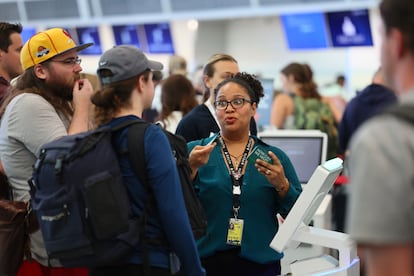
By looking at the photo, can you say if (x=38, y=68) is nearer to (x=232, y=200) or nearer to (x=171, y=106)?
(x=232, y=200)

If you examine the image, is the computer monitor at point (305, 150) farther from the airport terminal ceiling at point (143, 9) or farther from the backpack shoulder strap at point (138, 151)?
the airport terminal ceiling at point (143, 9)

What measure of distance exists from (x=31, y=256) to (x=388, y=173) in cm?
203

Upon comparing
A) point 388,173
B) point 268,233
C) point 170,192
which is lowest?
point 268,233

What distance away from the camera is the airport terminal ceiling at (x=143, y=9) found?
11195mm

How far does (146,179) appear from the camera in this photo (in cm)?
236

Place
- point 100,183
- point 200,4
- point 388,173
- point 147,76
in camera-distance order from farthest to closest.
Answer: point 200,4 < point 147,76 < point 100,183 < point 388,173

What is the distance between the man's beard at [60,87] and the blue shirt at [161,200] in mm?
662

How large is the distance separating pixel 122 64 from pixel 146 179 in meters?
0.40

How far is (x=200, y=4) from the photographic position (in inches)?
473

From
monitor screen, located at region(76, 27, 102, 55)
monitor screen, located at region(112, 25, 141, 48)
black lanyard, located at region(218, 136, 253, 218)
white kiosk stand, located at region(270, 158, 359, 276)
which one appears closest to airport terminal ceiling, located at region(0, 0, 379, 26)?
monitor screen, located at region(76, 27, 102, 55)

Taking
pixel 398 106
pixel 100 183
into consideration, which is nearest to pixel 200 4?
pixel 100 183

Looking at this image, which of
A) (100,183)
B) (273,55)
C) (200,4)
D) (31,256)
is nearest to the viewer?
(100,183)

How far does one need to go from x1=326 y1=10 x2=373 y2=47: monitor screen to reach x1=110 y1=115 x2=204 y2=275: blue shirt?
396 inches

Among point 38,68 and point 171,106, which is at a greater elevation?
point 38,68
